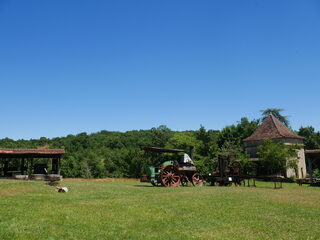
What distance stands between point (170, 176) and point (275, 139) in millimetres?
28647

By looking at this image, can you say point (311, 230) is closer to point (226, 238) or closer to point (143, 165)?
point (226, 238)

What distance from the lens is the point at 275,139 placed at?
44281mm

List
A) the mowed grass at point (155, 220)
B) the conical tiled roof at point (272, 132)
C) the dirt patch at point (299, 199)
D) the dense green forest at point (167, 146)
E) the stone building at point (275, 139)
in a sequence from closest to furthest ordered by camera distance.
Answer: the mowed grass at point (155, 220)
the dirt patch at point (299, 199)
the stone building at point (275, 139)
the conical tiled roof at point (272, 132)
the dense green forest at point (167, 146)

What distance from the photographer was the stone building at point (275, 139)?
44062 millimetres

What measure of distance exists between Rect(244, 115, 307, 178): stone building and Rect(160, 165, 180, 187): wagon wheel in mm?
26913

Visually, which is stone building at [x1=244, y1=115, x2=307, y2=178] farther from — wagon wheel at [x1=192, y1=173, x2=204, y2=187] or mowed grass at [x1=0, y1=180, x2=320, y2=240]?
mowed grass at [x1=0, y1=180, x2=320, y2=240]

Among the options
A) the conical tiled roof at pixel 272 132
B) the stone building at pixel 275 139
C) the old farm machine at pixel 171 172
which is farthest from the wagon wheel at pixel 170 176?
the conical tiled roof at pixel 272 132

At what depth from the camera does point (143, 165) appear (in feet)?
182

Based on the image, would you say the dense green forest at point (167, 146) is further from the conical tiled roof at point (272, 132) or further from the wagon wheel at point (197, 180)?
the wagon wheel at point (197, 180)

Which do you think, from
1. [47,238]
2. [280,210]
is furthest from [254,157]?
[47,238]

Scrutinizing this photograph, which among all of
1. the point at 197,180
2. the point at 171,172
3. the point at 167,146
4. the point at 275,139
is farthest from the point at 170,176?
the point at 167,146

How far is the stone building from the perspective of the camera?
145ft

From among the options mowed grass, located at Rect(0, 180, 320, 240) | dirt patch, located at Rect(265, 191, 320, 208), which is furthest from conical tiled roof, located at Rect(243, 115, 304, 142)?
mowed grass, located at Rect(0, 180, 320, 240)

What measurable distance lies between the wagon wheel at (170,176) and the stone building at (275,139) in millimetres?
26913
